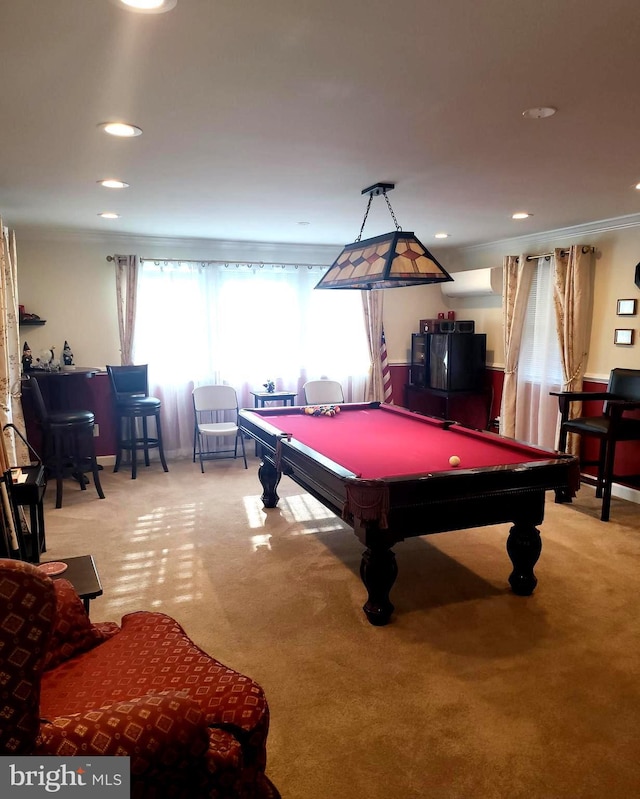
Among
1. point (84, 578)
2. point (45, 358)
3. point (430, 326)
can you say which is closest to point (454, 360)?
point (430, 326)

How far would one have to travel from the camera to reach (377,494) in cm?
251

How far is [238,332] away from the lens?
638cm

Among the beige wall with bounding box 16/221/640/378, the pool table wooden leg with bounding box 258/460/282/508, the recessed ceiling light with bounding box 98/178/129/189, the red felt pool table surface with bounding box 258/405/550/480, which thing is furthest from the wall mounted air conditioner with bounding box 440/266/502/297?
the recessed ceiling light with bounding box 98/178/129/189

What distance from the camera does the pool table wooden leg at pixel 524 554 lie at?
3.07 m

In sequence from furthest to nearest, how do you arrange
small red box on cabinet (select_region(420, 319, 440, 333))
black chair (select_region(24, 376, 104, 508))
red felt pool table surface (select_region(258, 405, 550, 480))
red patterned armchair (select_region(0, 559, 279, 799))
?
small red box on cabinet (select_region(420, 319, 440, 333)) < black chair (select_region(24, 376, 104, 508)) < red felt pool table surface (select_region(258, 405, 550, 480)) < red patterned armchair (select_region(0, 559, 279, 799))

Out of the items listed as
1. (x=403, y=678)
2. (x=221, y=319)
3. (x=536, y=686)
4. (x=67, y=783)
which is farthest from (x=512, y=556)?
(x=221, y=319)

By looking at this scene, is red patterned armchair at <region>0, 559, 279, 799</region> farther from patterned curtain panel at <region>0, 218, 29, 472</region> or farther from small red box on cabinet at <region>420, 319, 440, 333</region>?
small red box on cabinet at <region>420, 319, 440, 333</region>

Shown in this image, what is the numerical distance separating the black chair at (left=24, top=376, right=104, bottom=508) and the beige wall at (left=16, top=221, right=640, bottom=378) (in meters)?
0.92

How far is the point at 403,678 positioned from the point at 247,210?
3.61 meters

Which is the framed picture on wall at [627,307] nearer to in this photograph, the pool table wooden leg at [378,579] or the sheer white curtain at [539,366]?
the sheer white curtain at [539,366]

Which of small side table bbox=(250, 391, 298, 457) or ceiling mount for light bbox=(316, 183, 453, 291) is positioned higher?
ceiling mount for light bbox=(316, 183, 453, 291)

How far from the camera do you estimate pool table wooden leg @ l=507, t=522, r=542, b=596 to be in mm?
3068

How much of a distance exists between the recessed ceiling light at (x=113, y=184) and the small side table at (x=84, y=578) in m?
2.43

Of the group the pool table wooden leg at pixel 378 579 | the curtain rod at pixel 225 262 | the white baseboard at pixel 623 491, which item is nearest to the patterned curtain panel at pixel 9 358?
the curtain rod at pixel 225 262
